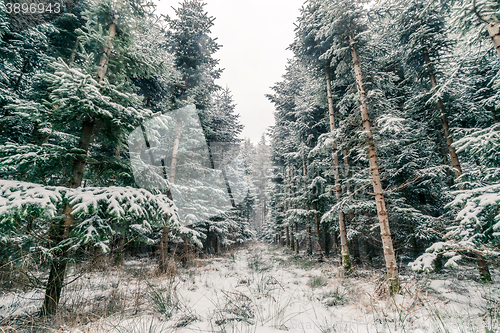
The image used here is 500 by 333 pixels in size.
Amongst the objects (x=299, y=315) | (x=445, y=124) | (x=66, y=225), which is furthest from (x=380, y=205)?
(x=66, y=225)

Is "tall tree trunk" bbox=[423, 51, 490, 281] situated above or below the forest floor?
above

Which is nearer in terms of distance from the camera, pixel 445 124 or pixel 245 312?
pixel 245 312

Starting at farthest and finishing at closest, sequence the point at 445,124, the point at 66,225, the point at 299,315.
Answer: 1. the point at 445,124
2. the point at 299,315
3. the point at 66,225

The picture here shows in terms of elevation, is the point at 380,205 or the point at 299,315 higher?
the point at 380,205

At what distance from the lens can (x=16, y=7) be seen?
8391 millimetres

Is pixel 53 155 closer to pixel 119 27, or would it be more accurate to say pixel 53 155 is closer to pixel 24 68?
pixel 119 27

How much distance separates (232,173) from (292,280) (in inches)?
621

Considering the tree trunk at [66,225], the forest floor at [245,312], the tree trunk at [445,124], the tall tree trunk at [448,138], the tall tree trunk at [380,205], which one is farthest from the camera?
the tree trunk at [445,124]

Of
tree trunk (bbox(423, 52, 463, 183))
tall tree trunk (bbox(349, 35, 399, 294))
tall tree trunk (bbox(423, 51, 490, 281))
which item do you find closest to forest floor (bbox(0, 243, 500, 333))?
tall tree trunk (bbox(349, 35, 399, 294))

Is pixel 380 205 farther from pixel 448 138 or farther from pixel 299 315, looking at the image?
pixel 448 138

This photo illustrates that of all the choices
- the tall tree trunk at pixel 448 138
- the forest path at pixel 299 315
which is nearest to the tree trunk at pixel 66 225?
the forest path at pixel 299 315

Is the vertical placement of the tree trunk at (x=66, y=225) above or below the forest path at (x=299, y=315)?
above

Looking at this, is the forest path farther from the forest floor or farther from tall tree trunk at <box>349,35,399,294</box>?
tall tree trunk at <box>349,35,399,294</box>

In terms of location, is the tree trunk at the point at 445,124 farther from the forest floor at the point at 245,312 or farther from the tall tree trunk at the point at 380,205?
the forest floor at the point at 245,312
